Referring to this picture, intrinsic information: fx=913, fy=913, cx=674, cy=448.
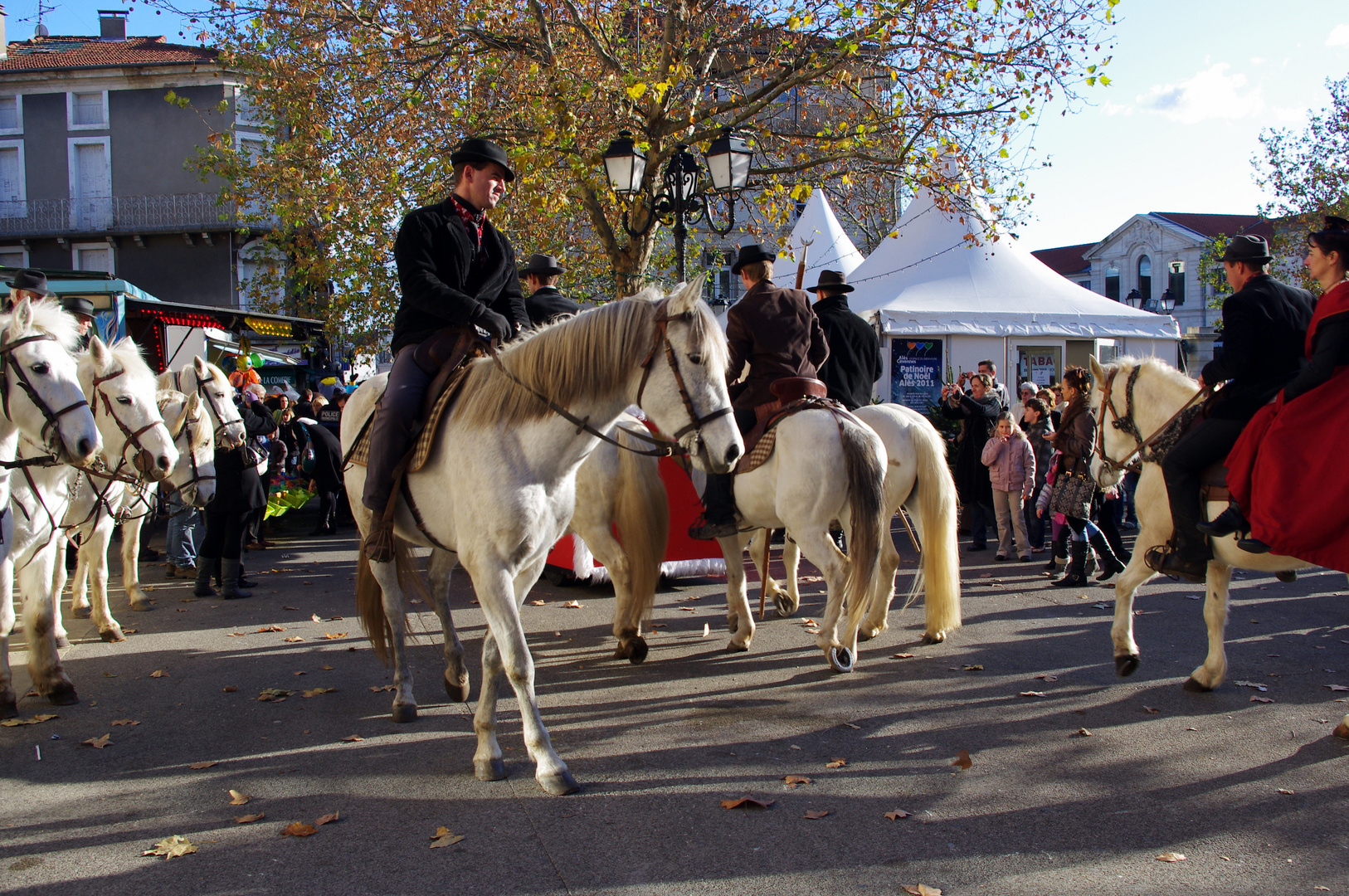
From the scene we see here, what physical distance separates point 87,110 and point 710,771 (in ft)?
132

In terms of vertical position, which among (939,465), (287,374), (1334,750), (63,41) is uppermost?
(63,41)

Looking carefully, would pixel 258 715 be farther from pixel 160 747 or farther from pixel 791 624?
pixel 791 624

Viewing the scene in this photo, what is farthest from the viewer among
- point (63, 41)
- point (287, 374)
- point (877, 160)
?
point (63, 41)

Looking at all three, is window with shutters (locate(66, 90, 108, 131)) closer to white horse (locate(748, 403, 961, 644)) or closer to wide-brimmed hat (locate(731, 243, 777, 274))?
wide-brimmed hat (locate(731, 243, 777, 274))

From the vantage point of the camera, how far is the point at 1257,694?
5184mm

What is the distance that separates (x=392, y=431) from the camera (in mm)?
4297

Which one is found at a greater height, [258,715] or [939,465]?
[939,465]

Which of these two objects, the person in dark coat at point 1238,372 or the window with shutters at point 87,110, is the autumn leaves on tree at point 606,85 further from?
the window with shutters at point 87,110

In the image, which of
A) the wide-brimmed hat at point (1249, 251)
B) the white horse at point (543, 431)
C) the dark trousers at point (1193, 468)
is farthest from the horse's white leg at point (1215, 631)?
the white horse at point (543, 431)

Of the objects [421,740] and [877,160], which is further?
[877,160]

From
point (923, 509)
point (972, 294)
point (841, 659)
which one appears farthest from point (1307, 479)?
point (972, 294)

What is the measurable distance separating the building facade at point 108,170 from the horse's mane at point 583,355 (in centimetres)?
3409

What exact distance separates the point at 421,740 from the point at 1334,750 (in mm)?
4338

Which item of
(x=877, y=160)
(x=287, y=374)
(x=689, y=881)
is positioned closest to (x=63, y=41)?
(x=287, y=374)
